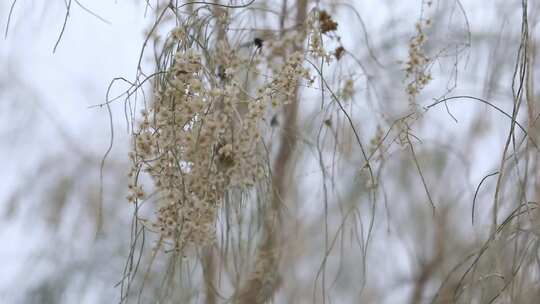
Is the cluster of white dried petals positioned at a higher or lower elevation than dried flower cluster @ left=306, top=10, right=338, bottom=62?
lower

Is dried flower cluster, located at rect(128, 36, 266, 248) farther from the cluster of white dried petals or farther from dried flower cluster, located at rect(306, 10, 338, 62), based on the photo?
dried flower cluster, located at rect(306, 10, 338, 62)

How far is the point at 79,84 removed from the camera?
1.81m

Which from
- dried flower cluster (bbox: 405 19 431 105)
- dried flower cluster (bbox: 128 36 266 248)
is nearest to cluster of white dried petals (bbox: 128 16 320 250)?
dried flower cluster (bbox: 128 36 266 248)

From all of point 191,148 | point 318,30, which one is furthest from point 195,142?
point 318,30

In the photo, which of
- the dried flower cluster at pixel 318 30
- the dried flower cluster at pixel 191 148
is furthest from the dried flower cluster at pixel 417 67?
the dried flower cluster at pixel 191 148

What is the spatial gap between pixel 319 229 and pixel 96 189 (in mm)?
468

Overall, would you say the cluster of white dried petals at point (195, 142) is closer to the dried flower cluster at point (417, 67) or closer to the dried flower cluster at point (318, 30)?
the dried flower cluster at point (318, 30)

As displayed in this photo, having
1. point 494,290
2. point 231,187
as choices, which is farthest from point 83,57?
point 494,290

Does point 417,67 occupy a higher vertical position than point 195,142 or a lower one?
higher

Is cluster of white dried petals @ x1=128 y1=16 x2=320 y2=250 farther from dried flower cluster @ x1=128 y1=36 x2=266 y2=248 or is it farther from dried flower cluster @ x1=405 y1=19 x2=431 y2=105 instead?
dried flower cluster @ x1=405 y1=19 x2=431 y2=105

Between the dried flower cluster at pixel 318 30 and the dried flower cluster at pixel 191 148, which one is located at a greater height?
the dried flower cluster at pixel 318 30

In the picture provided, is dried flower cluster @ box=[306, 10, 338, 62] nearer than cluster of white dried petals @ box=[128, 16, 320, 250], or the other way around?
cluster of white dried petals @ box=[128, 16, 320, 250]

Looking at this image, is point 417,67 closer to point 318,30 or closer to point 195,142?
point 318,30

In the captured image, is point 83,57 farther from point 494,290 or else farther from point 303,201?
point 494,290
